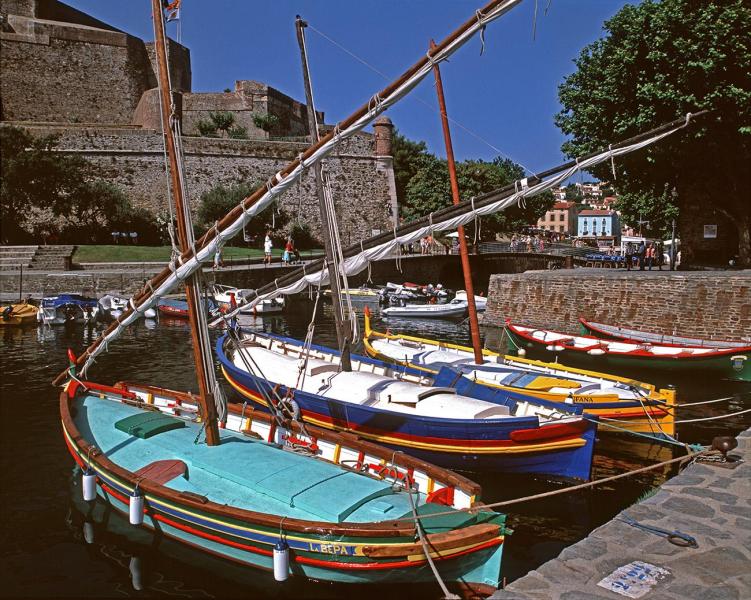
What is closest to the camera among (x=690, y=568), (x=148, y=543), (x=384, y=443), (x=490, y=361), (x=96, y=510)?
(x=690, y=568)

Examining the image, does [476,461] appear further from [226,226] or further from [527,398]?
[226,226]

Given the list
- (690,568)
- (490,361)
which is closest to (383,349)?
Answer: (490,361)

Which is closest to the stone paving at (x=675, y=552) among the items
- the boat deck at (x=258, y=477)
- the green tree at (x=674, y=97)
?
the boat deck at (x=258, y=477)

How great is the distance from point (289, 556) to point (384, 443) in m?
4.55

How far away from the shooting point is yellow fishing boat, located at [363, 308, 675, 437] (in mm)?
12031

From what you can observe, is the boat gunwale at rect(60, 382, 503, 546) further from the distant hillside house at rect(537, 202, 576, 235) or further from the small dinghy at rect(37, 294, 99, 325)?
the distant hillside house at rect(537, 202, 576, 235)

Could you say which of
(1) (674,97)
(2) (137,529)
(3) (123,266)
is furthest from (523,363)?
(3) (123,266)

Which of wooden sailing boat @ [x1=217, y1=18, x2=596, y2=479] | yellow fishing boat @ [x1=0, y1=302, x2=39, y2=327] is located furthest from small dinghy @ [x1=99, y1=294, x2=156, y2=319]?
wooden sailing boat @ [x1=217, y1=18, x2=596, y2=479]

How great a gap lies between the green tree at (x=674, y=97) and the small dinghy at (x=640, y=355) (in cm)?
886

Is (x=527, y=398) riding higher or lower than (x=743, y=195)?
lower

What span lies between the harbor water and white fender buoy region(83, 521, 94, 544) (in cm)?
2

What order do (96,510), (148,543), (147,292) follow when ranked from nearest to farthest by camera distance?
(148,543), (96,510), (147,292)

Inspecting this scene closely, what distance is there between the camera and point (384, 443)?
37.7 feet

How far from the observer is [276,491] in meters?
7.74
